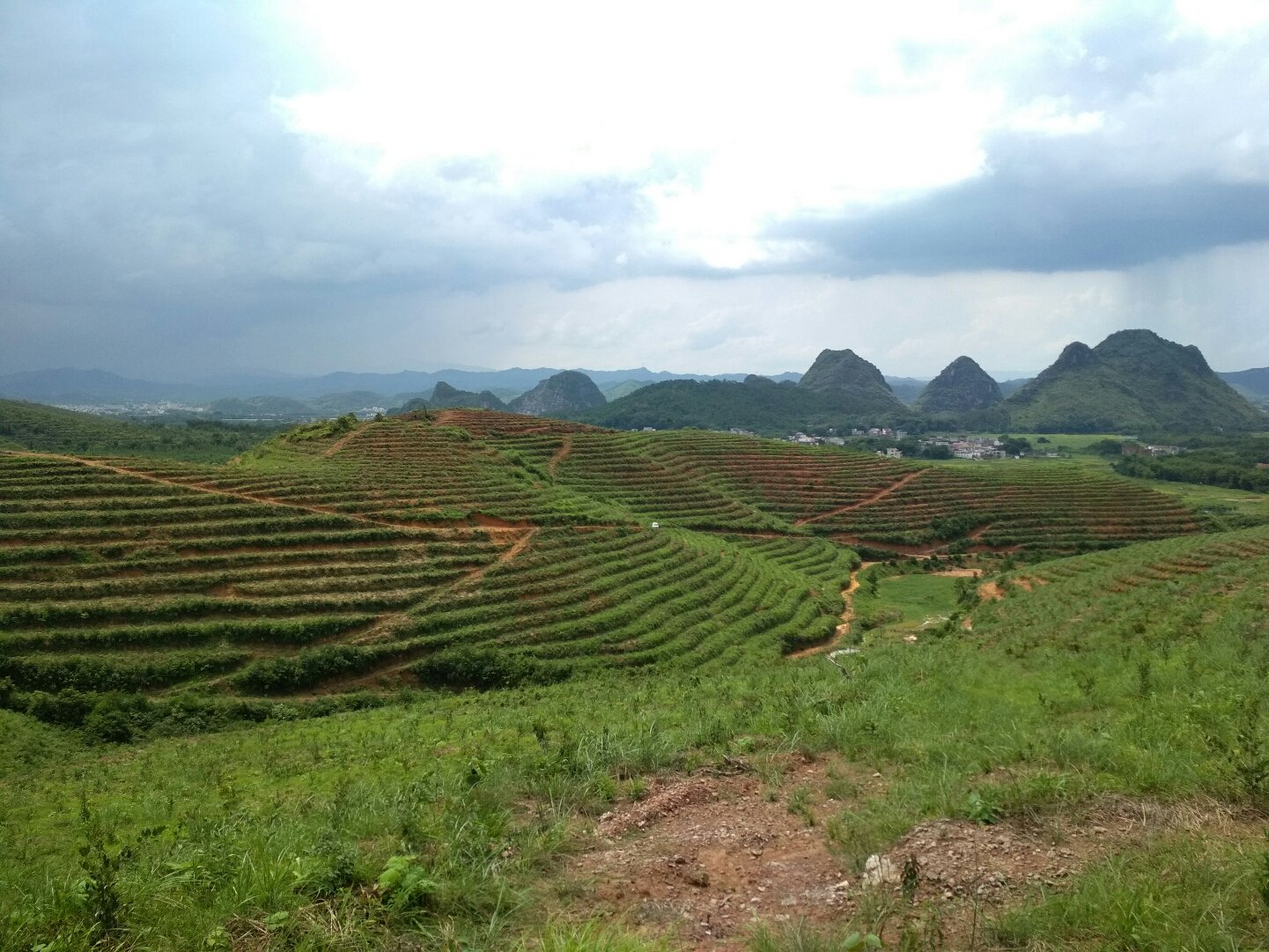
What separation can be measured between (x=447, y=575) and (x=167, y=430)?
80875mm

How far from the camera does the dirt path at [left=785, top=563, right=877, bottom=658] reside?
28.5 metres

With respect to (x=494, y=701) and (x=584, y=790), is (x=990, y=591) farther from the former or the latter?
(x=584, y=790)

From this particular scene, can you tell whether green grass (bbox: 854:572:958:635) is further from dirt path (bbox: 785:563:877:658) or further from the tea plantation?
the tea plantation

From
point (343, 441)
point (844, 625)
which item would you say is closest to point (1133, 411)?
point (844, 625)

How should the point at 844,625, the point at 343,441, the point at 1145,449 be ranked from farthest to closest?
the point at 1145,449
the point at 343,441
the point at 844,625

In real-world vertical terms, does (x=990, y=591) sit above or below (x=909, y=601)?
above

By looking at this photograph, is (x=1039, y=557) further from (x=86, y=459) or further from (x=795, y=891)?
(x=86, y=459)

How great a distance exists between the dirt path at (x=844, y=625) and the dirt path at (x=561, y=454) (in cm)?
2125

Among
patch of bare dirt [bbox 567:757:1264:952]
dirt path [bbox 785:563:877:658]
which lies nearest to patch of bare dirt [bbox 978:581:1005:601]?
dirt path [bbox 785:563:877:658]

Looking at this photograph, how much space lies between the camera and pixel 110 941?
177 inches

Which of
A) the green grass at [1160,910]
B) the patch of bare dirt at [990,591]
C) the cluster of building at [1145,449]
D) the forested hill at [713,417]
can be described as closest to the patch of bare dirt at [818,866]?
the green grass at [1160,910]

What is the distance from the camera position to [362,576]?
1005 inches

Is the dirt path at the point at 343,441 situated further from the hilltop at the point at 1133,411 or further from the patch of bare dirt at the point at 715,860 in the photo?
the hilltop at the point at 1133,411

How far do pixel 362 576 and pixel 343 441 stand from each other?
72.1 ft
